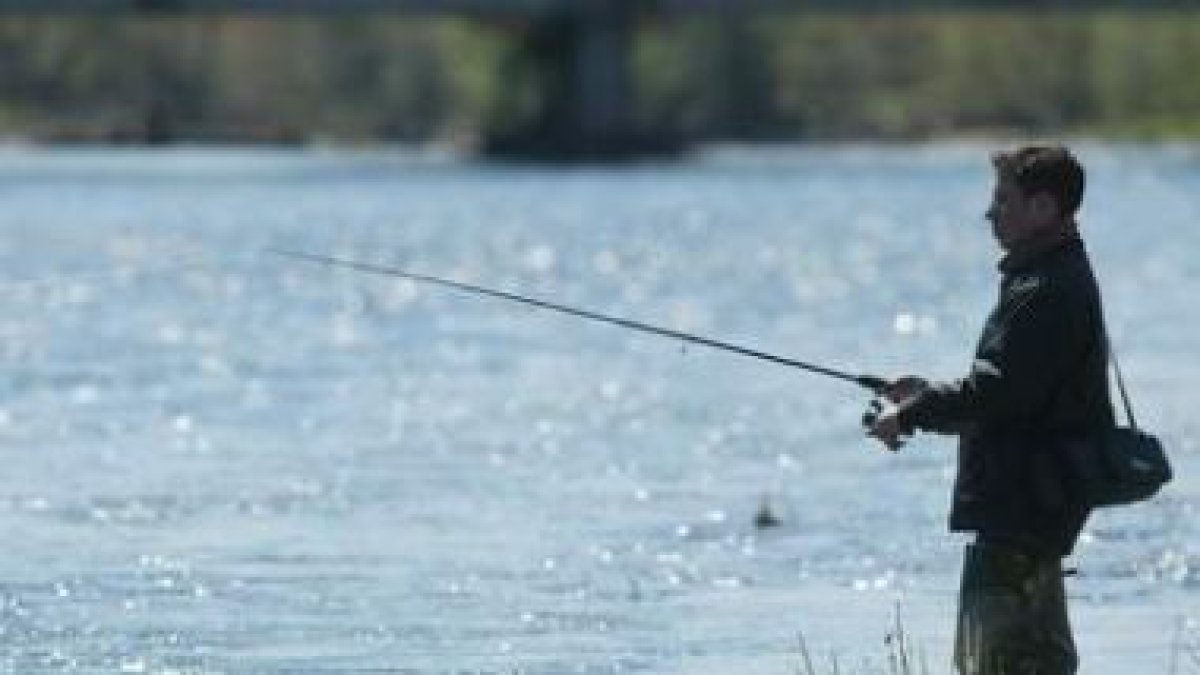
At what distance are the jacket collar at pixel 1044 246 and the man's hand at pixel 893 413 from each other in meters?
0.50

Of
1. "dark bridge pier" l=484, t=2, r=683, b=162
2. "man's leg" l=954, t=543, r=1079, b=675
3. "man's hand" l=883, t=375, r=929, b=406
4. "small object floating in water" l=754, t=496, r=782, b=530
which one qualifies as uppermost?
"dark bridge pier" l=484, t=2, r=683, b=162

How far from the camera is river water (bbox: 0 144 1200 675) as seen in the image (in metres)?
20.4

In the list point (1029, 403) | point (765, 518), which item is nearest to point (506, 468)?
point (765, 518)

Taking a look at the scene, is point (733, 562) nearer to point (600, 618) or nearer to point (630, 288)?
point (600, 618)

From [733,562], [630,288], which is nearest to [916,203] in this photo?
[630,288]

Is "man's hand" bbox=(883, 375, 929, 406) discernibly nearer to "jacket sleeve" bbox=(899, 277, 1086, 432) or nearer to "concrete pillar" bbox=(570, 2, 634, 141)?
"jacket sleeve" bbox=(899, 277, 1086, 432)

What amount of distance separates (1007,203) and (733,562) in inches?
403

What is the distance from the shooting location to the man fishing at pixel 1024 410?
44.4 feet

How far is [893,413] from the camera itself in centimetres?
1355

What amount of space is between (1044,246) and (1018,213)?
5.5 inches

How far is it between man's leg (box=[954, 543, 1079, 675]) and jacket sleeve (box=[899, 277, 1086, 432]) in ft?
1.74

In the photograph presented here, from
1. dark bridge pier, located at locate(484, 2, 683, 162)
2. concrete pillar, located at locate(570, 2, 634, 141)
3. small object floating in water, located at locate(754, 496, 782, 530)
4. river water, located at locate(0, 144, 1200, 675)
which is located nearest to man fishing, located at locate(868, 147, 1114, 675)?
river water, located at locate(0, 144, 1200, 675)

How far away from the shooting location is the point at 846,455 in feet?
104

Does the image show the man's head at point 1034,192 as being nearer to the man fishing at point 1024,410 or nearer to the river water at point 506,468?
the man fishing at point 1024,410
